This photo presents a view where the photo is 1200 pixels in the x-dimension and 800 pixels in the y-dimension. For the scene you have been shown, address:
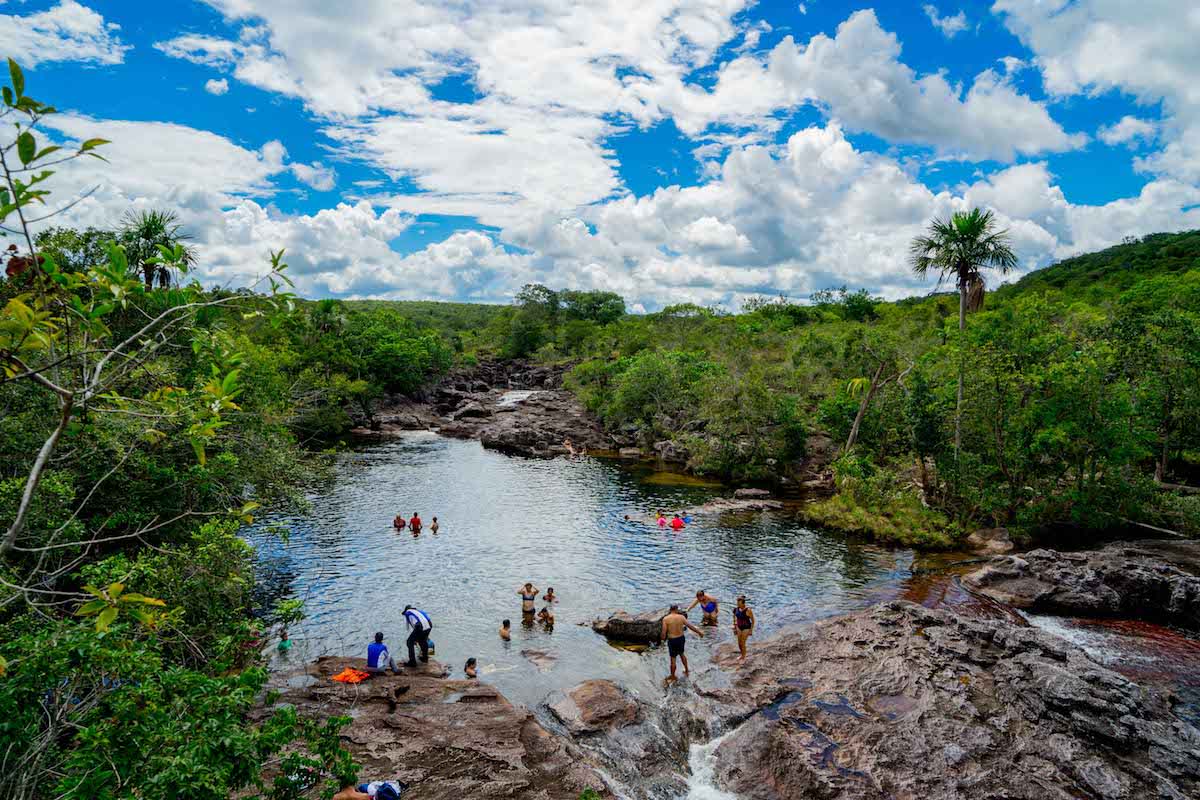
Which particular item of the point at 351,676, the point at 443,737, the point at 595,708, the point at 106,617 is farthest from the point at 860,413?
the point at 106,617

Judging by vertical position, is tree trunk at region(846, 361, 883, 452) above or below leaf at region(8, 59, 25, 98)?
below

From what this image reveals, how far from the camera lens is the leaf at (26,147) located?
391 cm

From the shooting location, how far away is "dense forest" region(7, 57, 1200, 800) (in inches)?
217

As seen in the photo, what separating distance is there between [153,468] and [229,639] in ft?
27.8

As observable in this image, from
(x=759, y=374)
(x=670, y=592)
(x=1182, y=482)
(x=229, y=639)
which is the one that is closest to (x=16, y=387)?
(x=229, y=639)

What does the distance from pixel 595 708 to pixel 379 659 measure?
6112mm

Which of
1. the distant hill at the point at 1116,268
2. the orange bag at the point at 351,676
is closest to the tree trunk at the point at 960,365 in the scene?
the orange bag at the point at 351,676

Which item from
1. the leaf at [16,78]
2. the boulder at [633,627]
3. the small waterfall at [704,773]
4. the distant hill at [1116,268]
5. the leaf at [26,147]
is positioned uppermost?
the distant hill at [1116,268]

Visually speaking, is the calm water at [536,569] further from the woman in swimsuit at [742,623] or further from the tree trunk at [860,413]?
the tree trunk at [860,413]

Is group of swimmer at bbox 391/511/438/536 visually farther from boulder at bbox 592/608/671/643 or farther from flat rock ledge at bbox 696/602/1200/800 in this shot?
flat rock ledge at bbox 696/602/1200/800

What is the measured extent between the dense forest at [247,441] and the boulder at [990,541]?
729 millimetres

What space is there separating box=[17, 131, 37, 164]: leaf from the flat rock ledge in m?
14.3

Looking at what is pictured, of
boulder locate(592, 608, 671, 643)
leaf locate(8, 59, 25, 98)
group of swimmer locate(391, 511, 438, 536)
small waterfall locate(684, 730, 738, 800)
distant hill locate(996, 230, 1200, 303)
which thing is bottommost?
small waterfall locate(684, 730, 738, 800)

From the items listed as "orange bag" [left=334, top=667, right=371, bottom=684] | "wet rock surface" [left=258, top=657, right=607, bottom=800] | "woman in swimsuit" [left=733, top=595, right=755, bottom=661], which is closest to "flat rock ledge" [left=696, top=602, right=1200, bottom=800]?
"woman in swimsuit" [left=733, top=595, right=755, bottom=661]
